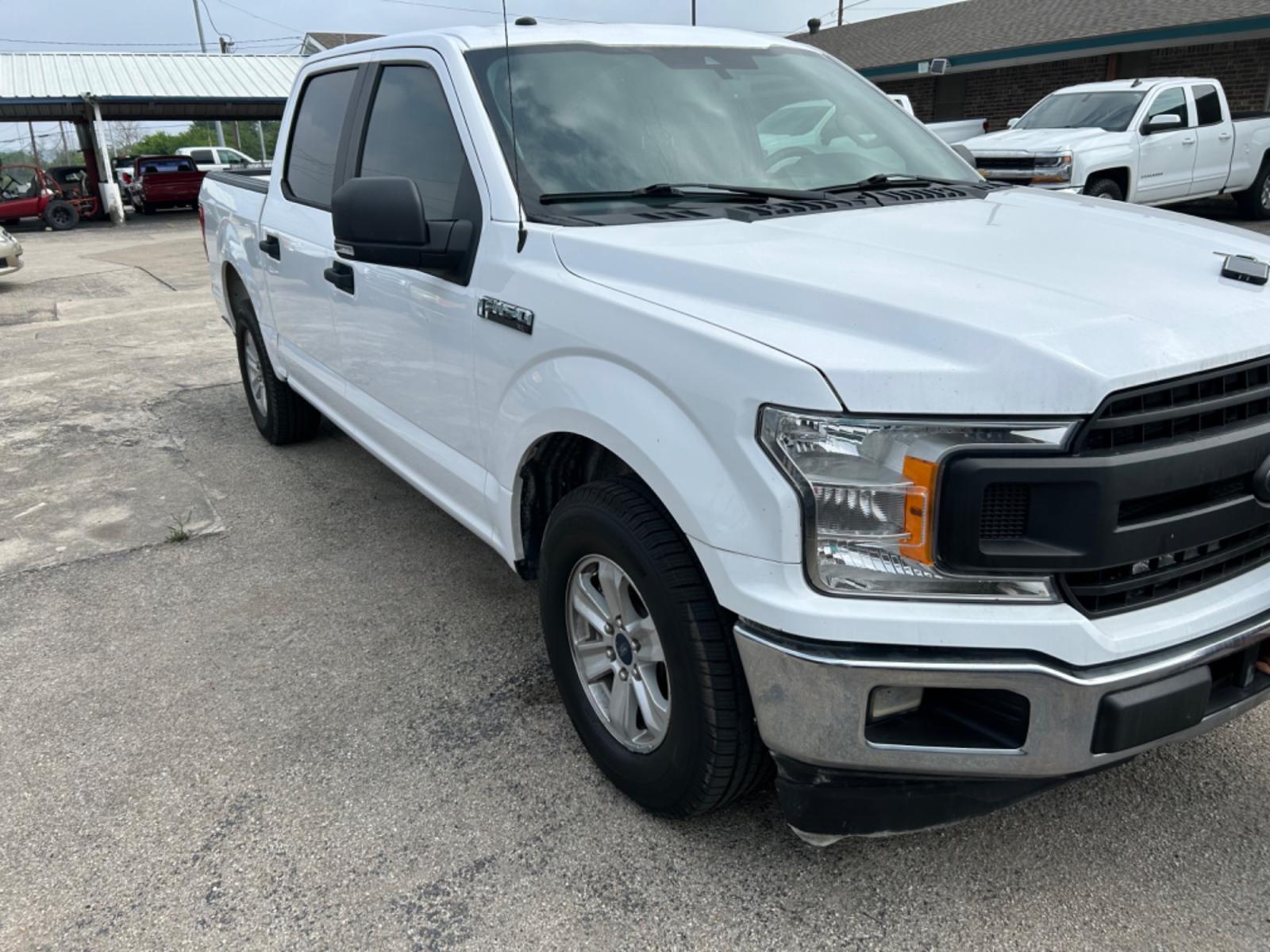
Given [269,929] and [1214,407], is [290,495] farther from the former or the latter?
[1214,407]

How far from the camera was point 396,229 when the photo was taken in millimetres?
2750

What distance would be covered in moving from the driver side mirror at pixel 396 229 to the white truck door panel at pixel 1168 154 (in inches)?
430

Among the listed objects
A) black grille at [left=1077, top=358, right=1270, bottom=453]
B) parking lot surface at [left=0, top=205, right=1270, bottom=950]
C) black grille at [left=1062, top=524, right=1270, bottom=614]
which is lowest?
parking lot surface at [left=0, top=205, right=1270, bottom=950]

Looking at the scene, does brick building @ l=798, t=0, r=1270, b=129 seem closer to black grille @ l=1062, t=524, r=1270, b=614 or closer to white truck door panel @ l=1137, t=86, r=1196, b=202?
white truck door panel @ l=1137, t=86, r=1196, b=202

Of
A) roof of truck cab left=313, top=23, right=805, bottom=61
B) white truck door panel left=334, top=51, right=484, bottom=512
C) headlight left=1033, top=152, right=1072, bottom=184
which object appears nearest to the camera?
→ white truck door panel left=334, top=51, right=484, bottom=512

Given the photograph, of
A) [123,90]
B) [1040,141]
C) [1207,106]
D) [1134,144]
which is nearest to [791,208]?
[1040,141]

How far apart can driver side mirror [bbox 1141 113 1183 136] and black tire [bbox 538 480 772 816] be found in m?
11.4

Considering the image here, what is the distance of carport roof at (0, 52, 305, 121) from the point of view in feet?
87.8

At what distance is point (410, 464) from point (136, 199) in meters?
30.9

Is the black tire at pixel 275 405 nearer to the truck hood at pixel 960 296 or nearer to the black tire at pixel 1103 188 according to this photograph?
the truck hood at pixel 960 296

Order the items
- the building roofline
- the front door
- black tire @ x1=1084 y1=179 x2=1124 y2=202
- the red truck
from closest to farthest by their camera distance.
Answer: black tire @ x1=1084 y1=179 x2=1124 y2=202 < the building roofline < the front door < the red truck

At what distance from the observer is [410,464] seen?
367 centimetres

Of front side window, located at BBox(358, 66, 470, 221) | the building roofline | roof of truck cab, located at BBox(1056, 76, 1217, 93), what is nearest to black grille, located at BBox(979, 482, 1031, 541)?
front side window, located at BBox(358, 66, 470, 221)

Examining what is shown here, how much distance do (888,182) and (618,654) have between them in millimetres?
1743
